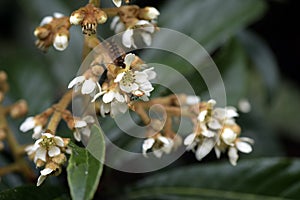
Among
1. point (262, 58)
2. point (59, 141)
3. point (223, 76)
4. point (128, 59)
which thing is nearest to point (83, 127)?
point (59, 141)

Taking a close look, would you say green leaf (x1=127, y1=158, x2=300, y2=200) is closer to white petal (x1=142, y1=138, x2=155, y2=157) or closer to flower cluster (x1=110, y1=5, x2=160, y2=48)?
white petal (x1=142, y1=138, x2=155, y2=157)

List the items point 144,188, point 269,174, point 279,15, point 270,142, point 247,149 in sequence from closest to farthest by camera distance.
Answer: point 247,149
point 269,174
point 144,188
point 270,142
point 279,15

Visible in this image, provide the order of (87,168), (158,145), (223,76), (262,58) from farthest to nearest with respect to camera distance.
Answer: (262,58)
(223,76)
(158,145)
(87,168)

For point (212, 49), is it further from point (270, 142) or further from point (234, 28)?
point (270, 142)

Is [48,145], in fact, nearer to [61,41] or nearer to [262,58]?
[61,41]

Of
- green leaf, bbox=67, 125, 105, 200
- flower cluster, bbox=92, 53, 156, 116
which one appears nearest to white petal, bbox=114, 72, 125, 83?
flower cluster, bbox=92, 53, 156, 116

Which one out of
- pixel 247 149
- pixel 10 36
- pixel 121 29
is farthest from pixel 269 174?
pixel 10 36
